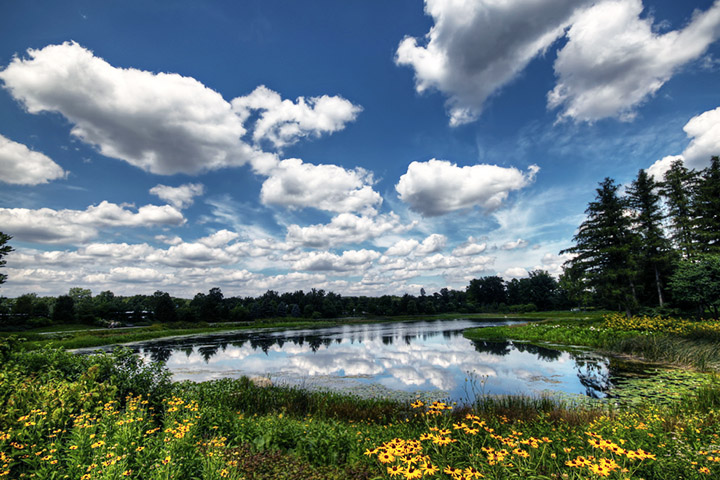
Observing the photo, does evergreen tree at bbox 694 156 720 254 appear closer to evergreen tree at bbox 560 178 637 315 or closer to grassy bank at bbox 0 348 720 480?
evergreen tree at bbox 560 178 637 315

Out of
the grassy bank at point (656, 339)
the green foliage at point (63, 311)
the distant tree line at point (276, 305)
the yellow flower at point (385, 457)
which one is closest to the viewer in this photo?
the yellow flower at point (385, 457)

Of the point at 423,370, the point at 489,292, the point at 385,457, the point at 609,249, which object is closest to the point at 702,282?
the point at 609,249

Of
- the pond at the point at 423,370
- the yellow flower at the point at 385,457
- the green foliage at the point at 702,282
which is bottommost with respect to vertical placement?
the pond at the point at 423,370

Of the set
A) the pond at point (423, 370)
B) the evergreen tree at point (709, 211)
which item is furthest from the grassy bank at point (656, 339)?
the evergreen tree at point (709, 211)

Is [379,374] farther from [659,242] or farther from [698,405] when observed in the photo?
[659,242]

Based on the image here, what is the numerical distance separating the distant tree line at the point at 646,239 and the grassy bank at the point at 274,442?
94.5 feet

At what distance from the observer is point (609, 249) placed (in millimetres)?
31328

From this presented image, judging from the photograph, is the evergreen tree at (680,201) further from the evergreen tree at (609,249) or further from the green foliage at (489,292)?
the green foliage at (489,292)

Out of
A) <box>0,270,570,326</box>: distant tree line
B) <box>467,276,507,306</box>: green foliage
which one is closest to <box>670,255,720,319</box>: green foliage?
<box>0,270,570,326</box>: distant tree line

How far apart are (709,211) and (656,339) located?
2314 cm

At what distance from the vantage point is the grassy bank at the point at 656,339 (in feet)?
48.4

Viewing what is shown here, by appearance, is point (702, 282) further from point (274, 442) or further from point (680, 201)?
point (274, 442)

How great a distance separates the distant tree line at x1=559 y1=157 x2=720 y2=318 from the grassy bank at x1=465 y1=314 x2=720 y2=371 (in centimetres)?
807

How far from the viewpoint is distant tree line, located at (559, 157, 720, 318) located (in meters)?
30.0
